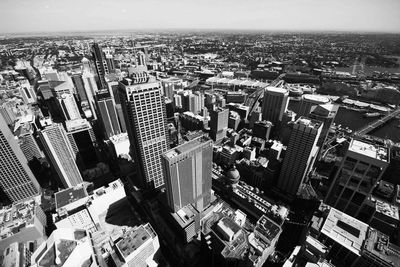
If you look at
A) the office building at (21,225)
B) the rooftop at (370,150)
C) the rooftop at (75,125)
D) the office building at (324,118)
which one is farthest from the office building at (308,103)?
the office building at (21,225)

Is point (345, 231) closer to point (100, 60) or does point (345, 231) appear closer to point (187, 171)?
point (187, 171)

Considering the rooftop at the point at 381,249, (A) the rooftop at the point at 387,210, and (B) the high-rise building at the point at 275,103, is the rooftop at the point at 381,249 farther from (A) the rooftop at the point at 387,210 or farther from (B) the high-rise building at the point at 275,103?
(B) the high-rise building at the point at 275,103

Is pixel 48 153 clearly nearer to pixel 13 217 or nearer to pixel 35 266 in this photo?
pixel 13 217

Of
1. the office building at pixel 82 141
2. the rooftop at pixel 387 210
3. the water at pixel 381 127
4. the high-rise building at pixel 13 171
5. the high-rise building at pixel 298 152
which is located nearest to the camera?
the rooftop at pixel 387 210

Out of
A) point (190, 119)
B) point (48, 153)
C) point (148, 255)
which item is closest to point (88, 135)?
point (48, 153)

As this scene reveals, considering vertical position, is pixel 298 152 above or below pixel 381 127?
above

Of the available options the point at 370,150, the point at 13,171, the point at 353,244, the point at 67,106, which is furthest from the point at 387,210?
the point at 67,106
